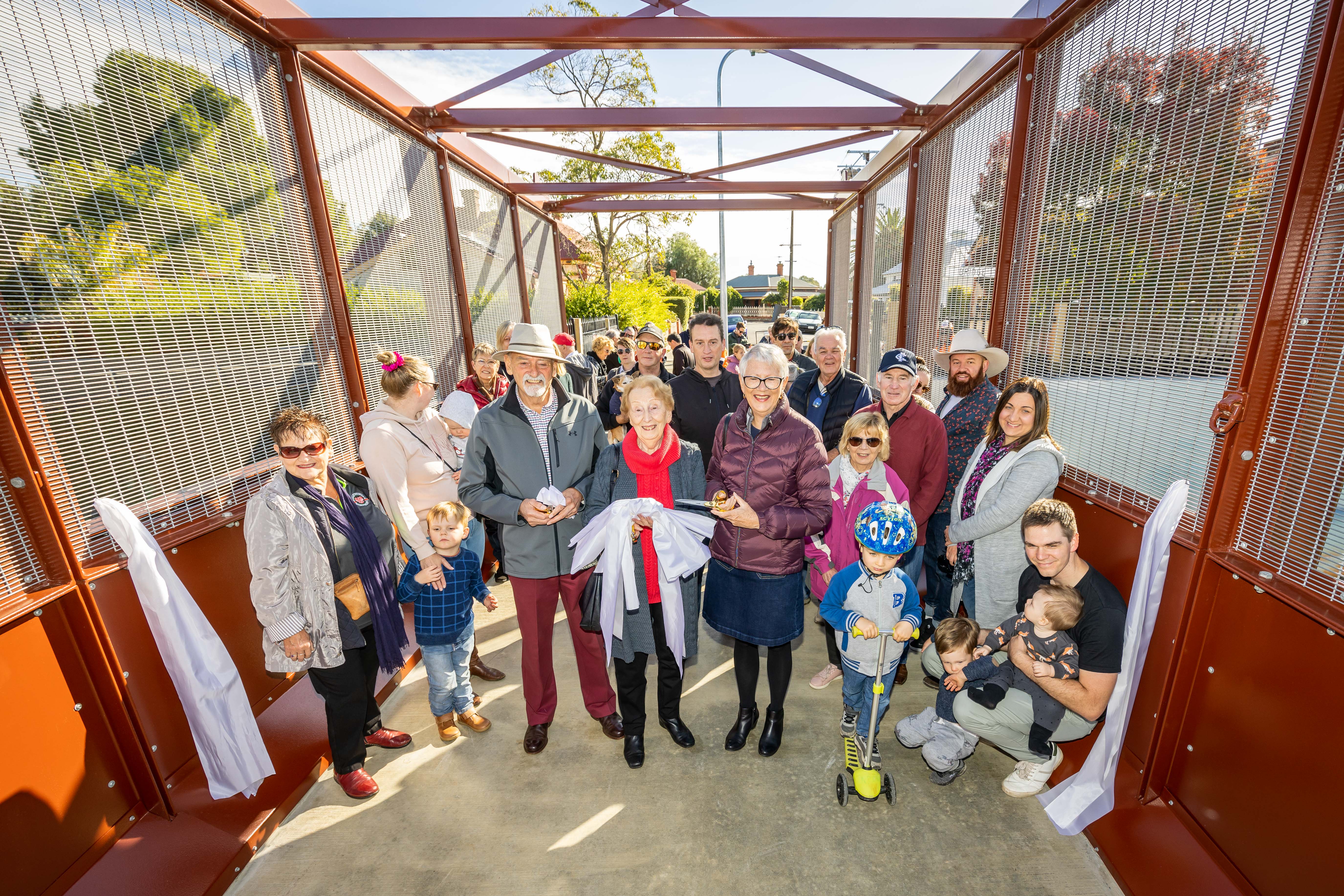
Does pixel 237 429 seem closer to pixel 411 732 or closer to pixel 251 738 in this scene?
pixel 251 738

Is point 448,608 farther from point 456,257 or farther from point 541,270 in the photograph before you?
point 541,270

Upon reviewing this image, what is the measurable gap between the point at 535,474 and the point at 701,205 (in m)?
6.35

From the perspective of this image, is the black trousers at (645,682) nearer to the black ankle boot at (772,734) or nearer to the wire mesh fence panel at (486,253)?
the black ankle boot at (772,734)

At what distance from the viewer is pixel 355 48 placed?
3.45 m

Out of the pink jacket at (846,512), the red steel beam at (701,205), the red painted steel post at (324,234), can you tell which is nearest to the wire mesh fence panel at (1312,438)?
the pink jacket at (846,512)

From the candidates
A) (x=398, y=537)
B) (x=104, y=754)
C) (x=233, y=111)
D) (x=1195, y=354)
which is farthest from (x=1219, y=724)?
(x=233, y=111)

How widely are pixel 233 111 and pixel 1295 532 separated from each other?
17.9 ft

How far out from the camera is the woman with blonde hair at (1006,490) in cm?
285

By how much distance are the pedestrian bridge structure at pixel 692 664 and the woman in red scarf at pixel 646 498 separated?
0.37 m

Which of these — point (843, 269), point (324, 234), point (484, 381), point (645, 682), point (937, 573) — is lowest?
point (645, 682)

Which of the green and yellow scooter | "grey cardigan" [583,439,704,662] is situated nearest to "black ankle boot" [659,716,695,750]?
"grey cardigan" [583,439,704,662]

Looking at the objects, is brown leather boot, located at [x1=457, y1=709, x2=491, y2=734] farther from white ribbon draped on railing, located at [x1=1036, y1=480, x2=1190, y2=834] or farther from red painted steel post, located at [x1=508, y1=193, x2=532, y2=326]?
red painted steel post, located at [x1=508, y1=193, x2=532, y2=326]

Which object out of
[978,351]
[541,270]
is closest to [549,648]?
[978,351]

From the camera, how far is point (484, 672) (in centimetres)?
395
